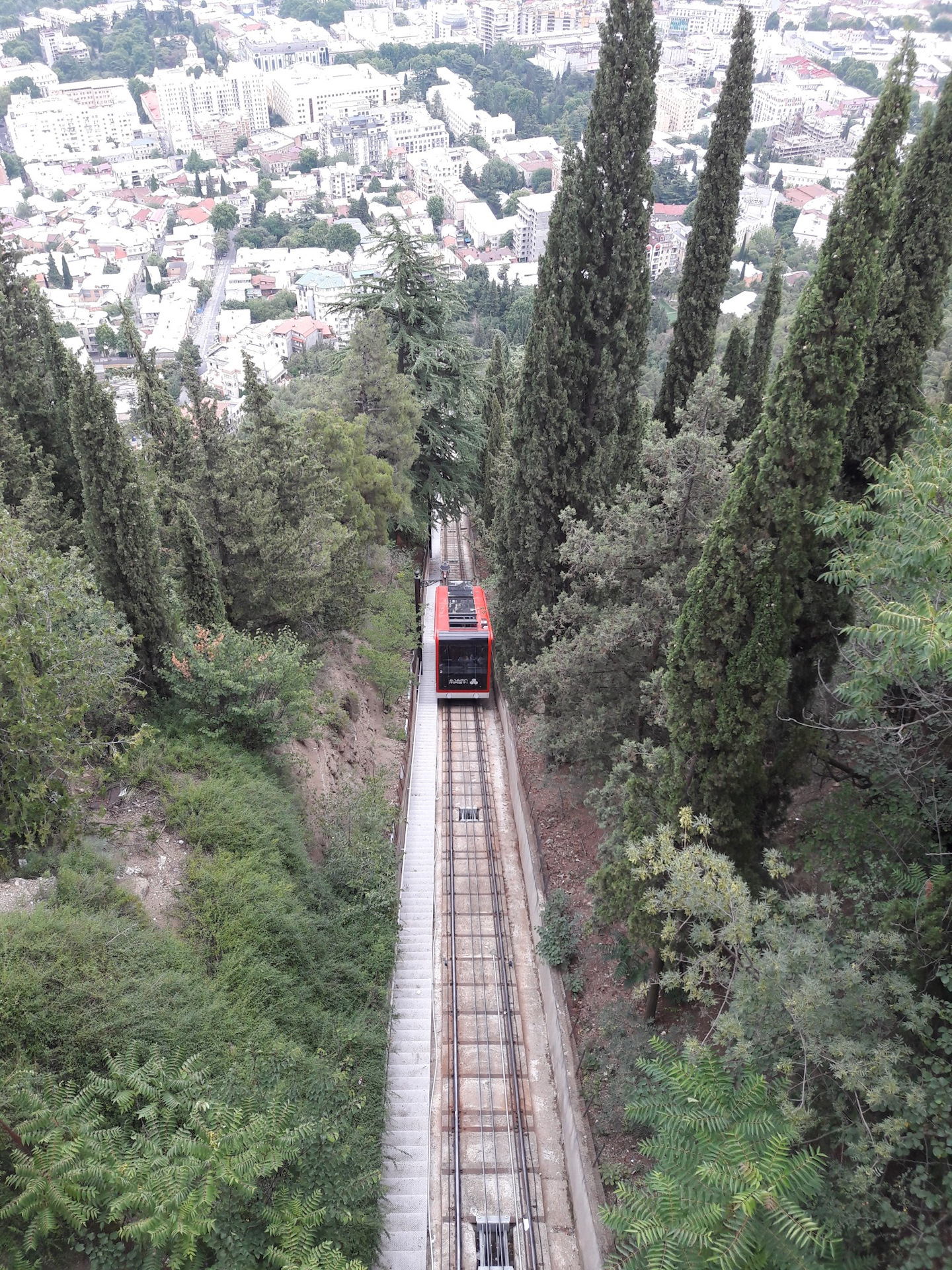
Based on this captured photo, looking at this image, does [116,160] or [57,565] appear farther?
[116,160]

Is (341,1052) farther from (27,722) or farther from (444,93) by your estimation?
(444,93)

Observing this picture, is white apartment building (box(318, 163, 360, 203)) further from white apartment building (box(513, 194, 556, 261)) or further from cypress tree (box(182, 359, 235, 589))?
cypress tree (box(182, 359, 235, 589))

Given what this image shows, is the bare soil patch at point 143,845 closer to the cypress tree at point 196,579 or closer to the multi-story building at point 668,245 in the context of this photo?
the cypress tree at point 196,579

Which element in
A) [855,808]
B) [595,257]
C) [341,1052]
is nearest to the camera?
[855,808]

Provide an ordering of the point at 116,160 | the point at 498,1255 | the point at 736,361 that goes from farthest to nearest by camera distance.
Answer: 1. the point at 116,160
2. the point at 736,361
3. the point at 498,1255

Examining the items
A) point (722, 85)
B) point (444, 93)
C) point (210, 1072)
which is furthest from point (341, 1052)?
point (444, 93)

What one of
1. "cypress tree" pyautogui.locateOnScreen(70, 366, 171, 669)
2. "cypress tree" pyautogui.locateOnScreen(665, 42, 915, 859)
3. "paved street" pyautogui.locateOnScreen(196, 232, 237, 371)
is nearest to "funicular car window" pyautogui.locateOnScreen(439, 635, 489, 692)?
"cypress tree" pyautogui.locateOnScreen(70, 366, 171, 669)

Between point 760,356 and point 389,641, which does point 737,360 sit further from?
point 389,641
